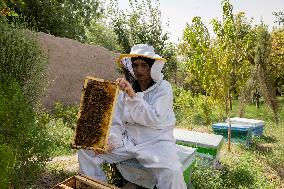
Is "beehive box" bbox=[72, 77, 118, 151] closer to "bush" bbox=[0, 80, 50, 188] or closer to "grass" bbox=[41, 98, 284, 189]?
"bush" bbox=[0, 80, 50, 188]

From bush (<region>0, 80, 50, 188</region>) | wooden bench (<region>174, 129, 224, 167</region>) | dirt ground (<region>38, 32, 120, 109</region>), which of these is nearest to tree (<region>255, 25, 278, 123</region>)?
wooden bench (<region>174, 129, 224, 167</region>)

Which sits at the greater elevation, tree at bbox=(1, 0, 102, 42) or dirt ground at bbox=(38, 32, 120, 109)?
tree at bbox=(1, 0, 102, 42)

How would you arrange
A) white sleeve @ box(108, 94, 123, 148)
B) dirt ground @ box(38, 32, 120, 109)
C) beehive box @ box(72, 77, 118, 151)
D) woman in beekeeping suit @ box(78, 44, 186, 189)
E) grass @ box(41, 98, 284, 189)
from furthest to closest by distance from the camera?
1. dirt ground @ box(38, 32, 120, 109)
2. grass @ box(41, 98, 284, 189)
3. white sleeve @ box(108, 94, 123, 148)
4. woman in beekeeping suit @ box(78, 44, 186, 189)
5. beehive box @ box(72, 77, 118, 151)

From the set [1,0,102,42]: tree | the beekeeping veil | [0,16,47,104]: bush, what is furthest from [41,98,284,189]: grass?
[1,0,102,42]: tree

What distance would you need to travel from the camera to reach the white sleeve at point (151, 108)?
12.7 ft

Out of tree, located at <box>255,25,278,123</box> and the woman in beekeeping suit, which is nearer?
the woman in beekeeping suit

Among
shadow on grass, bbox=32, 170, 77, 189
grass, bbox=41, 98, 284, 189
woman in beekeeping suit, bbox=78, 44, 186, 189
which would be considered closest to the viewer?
woman in beekeeping suit, bbox=78, 44, 186, 189

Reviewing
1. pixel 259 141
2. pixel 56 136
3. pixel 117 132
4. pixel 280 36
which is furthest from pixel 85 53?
pixel 280 36

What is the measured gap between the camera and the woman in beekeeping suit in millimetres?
3770

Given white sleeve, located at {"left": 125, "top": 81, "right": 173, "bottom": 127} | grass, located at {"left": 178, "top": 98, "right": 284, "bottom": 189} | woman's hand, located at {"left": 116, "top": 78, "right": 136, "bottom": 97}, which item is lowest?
grass, located at {"left": 178, "top": 98, "right": 284, "bottom": 189}

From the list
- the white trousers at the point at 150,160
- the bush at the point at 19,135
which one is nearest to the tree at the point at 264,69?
the white trousers at the point at 150,160

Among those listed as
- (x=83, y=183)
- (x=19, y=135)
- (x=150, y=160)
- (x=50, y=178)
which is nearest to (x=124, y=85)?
(x=150, y=160)

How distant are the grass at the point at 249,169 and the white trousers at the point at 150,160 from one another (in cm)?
196

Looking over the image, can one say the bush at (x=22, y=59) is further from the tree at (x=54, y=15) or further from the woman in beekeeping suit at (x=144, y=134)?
the tree at (x=54, y=15)
